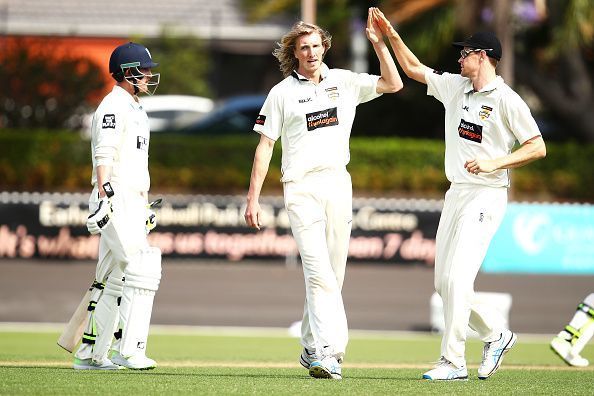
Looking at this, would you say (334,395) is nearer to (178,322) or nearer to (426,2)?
(178,322)

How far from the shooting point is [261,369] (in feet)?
32.9

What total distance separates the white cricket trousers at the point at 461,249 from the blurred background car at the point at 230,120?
15.8 metres

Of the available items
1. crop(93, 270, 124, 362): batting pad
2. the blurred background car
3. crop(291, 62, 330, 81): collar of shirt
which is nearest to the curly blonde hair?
crop(291, 62, 330, 81): collar of shirt

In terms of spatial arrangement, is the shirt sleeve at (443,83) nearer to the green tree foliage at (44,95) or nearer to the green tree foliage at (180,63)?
the green tree foliage at (44,95)

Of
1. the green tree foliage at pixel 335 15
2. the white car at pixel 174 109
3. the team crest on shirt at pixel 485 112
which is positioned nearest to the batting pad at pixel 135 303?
the team crest on shirt at pixel 485 112

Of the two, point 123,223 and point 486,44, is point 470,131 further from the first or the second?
point 123,223

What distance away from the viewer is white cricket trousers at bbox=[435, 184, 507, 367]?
8.77 m

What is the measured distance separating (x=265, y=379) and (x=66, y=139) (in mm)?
14250

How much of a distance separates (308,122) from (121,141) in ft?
4.36

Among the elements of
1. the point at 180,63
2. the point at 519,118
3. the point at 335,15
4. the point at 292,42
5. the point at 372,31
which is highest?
the point at 335,15

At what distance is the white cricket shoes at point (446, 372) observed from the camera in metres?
8.76

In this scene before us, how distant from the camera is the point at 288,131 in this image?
899 cm

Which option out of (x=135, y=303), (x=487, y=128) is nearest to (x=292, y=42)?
(x=487, y=128)

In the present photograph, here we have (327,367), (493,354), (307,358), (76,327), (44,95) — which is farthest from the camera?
(44,95)
